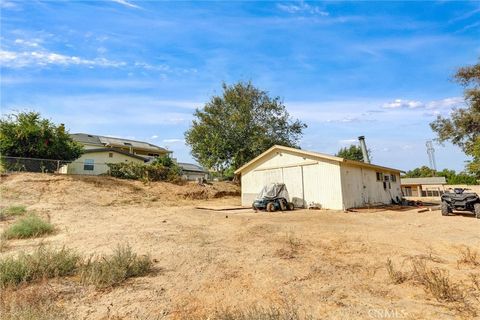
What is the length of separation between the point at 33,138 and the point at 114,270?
20720 millimetres

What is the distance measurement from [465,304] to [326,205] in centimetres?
1329

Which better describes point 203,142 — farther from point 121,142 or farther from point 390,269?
point 390,269

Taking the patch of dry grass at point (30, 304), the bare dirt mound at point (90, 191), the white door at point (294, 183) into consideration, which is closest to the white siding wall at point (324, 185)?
the white door at point (294, 183)

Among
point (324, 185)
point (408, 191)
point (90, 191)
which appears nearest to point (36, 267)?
point (90, 191)

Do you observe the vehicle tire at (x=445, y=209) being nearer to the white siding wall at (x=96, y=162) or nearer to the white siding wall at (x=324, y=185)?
the white siding wall at (x=324, y=185)

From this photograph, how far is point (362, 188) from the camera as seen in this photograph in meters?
18.6

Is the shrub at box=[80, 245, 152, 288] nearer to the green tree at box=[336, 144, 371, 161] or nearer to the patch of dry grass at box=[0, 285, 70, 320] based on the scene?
the patch of dry grass at box=[0, 285, 70, 320]

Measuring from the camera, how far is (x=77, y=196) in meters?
17.3

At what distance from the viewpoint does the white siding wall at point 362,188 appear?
1692cm

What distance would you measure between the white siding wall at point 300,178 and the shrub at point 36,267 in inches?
545

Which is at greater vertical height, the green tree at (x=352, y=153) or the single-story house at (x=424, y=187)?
the green tree at (x=352, y=153)

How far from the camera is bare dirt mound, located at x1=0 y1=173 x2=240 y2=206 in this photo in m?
16.2

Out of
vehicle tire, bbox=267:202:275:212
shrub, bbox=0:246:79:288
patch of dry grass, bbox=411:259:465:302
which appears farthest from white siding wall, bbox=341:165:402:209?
shrub, bbox=0:246:79:288

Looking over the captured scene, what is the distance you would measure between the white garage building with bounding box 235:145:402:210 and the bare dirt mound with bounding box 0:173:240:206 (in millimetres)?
Result: 5197
